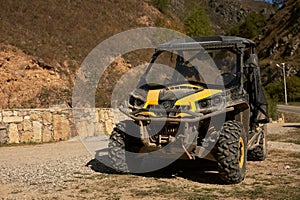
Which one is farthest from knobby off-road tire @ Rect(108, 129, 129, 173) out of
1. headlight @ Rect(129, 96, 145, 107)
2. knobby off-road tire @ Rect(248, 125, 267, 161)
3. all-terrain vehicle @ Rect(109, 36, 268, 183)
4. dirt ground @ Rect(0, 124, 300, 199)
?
knobby off-road tire @ Rect(248, 125, 267, 161)

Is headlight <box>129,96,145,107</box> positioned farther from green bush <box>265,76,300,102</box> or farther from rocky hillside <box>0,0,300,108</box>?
green bush <box>265,76,300,102</box>

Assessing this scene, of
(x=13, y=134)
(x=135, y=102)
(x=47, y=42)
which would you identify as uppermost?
(x=47, y=42)

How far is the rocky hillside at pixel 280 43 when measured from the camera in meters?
75.7

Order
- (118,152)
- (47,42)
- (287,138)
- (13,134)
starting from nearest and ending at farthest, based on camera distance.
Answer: (118,152)
(13,134)
(287,138)
(47,42)

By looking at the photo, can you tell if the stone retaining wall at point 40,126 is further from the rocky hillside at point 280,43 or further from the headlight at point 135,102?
the rocky hillside at point 280,43

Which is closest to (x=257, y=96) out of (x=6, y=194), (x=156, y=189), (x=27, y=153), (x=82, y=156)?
(x=156, y=189)

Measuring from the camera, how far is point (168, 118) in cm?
721

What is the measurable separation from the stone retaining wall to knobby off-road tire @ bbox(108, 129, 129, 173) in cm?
→ 782

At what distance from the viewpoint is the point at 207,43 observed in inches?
341

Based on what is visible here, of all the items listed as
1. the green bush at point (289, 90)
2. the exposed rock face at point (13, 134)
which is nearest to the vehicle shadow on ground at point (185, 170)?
the exposed rock face at point (13, 134)

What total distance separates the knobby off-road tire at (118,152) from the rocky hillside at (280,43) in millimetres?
68253

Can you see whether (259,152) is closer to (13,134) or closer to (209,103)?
(209,103)

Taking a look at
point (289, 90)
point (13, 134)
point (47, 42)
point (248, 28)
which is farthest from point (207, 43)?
point (248, 28)

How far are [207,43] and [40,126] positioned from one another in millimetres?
9116
